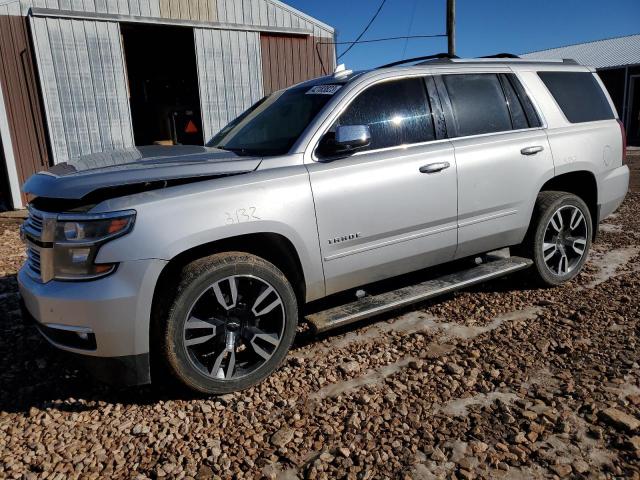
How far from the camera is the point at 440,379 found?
10.1ft

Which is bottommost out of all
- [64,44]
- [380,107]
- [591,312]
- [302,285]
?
[591,312]

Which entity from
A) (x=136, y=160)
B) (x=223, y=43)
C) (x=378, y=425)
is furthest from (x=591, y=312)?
(x=223, y=43)

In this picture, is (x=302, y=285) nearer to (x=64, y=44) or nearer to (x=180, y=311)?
(x=180, y=311)

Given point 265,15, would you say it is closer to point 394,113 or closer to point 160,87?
point 160,87

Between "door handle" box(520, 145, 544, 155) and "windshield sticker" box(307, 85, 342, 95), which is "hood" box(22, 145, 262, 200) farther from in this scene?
"door handle" box(520, 145, 544, 155)

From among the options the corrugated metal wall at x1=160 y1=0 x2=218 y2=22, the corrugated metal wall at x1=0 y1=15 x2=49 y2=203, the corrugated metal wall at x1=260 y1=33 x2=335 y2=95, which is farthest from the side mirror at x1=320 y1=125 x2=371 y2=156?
the corrugated metal wall at x1=260 y1=33 x2=335 y2=95

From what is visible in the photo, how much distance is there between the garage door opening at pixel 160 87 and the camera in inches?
501

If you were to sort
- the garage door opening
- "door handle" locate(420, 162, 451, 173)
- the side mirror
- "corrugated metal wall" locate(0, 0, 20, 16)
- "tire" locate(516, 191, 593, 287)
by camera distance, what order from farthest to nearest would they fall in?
the garage door opening
"corrugated metal wall" locate(0, 0, 20, 16)
"tire" locate(516, 191, 593, 287)
"door handle" locate(420, 162, 451, 173)
the side mirror

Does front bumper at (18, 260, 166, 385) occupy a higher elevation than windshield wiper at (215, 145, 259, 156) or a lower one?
lower

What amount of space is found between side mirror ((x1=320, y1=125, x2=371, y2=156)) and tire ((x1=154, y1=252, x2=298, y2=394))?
2.82 feet

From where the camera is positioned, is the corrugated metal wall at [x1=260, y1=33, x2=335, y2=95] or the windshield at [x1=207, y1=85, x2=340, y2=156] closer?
the windshield at [x1=207, y1=85, x2=340, y2=156]

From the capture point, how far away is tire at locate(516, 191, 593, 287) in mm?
4324

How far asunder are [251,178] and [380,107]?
3.87 feet

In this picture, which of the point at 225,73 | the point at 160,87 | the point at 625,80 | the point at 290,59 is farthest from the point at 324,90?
Answer: the point at 625,80
